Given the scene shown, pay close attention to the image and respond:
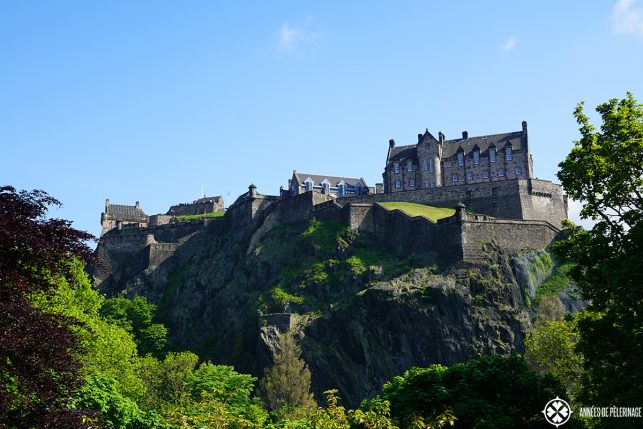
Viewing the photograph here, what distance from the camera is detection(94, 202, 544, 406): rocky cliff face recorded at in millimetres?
58250

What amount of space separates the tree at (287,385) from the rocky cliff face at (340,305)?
136 inches

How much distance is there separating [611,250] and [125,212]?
9317 cm

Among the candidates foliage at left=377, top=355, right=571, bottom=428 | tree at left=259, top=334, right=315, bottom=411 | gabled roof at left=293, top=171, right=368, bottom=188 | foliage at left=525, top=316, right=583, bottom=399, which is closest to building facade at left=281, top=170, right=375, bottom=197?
gabled roof at left=293, top=171, right=368, bottom=188

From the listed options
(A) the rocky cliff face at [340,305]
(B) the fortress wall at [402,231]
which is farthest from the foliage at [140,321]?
(B) the fortress wall at [402,231]

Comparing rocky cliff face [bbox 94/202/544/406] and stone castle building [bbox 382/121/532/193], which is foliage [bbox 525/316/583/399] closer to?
rocky cliff face [bbox 94/202/544/406]

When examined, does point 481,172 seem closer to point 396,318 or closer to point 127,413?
point 396,318

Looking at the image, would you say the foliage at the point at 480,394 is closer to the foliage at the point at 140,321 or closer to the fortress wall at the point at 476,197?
the foliage at the point at 140,321

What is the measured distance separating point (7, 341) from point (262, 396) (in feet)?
138

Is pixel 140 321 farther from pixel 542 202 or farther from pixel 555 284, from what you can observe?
pixel 542 202

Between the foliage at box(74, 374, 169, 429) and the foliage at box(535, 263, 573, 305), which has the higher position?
the foliage at box(535, 263, 573, 305)

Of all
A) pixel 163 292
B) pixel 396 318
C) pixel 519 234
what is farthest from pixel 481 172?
pixel 163 292

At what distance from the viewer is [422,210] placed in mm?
74438

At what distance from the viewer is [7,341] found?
17312mm

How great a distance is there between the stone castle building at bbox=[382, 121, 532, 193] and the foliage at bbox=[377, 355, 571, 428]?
56.0 m
